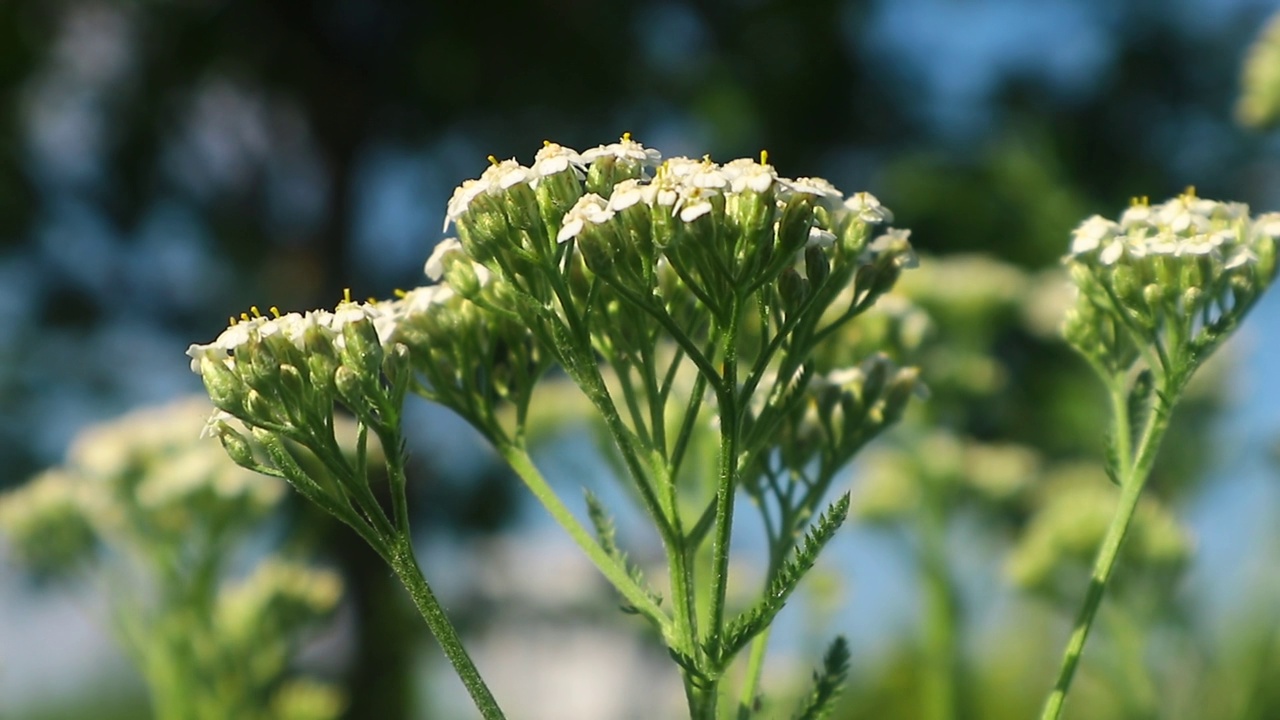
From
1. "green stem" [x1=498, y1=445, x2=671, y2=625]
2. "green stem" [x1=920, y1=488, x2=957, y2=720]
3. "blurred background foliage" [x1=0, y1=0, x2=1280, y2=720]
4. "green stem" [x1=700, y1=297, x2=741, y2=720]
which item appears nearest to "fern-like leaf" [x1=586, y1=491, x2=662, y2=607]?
"green stem" [x1=498, y1=445, x2=671, y2=625]

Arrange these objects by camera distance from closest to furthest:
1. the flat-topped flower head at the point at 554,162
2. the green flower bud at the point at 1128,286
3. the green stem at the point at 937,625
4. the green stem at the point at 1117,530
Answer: the green stem at the point at 1117,530
the flat-topped flower head at the point at 554,162
the green flower bud at the point at 1128,286
the green stem at the point at 937,625

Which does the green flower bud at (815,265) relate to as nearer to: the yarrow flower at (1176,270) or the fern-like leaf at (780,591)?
the fern-like leaf at (780,591)

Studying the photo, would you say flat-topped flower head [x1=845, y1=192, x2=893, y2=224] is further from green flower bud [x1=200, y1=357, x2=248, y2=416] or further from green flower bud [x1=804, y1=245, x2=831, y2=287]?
green flower bud [x1=200, y1=357, x2=248, y2=416]

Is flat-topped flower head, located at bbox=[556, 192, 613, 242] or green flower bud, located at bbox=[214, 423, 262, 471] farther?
green flower bud, located at bbox=[214, 423, 262, 471]

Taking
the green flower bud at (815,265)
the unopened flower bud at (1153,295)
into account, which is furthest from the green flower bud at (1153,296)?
the green flower bud at (815,265)

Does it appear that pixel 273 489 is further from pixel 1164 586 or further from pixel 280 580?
pixel 1164 586

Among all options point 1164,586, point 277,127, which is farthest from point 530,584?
point 277,127
